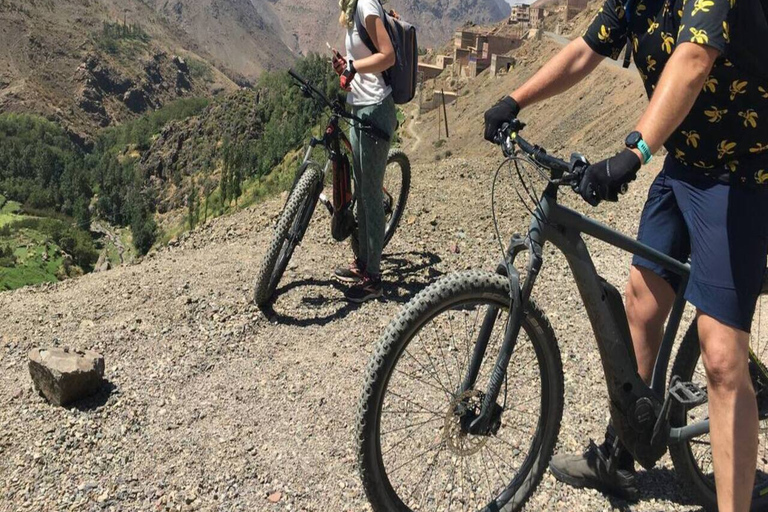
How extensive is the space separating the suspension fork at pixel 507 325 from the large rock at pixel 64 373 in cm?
253

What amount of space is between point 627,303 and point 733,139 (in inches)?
34.5

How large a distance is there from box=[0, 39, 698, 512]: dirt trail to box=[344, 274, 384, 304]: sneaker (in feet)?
0.32

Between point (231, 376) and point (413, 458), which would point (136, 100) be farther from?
point (413, 458)

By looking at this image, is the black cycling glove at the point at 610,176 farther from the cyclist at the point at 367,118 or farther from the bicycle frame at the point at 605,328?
the cyclist at the point at 367,118

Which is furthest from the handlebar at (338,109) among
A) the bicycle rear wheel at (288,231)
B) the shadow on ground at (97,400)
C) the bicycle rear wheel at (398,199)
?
the shadow on ground at (97,400)

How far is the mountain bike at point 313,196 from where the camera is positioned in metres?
5.02

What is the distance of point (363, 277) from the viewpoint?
5.45m

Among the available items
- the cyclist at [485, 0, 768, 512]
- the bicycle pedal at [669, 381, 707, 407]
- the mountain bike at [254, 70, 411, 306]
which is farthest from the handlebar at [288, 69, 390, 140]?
the bicycle pedal at [669, 381, 707, 407]

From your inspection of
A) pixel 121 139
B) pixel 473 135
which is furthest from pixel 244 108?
pixel 473 135

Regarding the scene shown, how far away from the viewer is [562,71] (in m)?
2.85

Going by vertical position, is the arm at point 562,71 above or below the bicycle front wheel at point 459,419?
above

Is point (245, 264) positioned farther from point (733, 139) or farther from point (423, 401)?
point (733, 139)

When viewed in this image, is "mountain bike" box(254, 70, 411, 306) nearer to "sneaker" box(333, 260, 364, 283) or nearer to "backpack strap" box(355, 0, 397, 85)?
"sneaker" box(333, 260, 364, 283)

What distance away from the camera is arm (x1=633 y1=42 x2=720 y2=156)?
2111 mm
